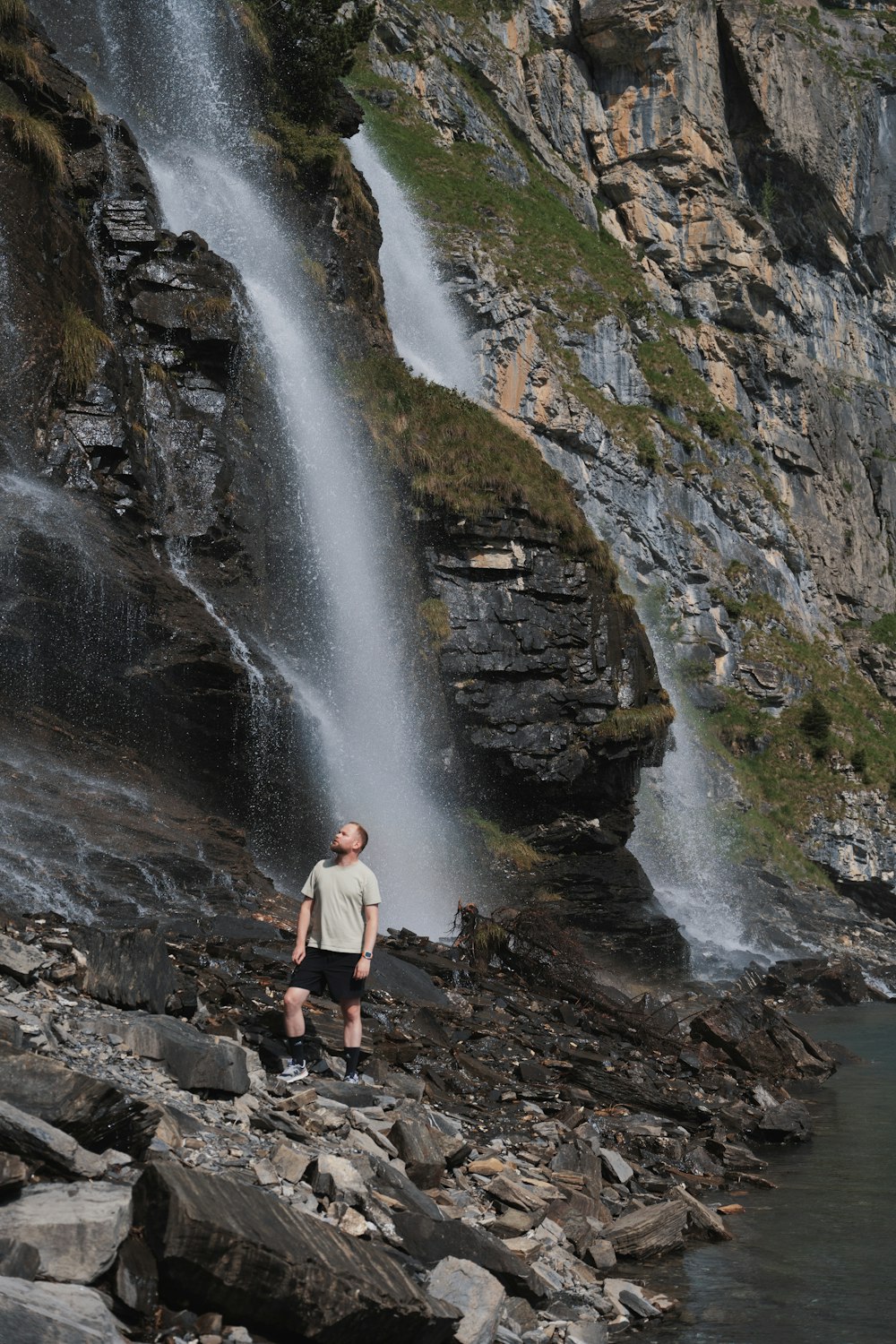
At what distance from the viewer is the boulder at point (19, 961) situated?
20.7 ft

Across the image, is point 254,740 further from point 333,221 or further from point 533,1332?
point 333,221

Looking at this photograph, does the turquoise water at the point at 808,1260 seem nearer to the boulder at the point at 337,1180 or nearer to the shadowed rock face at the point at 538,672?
the boulder at the point at 337,1180

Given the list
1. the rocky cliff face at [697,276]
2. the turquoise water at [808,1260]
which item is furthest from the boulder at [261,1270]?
the rocky cliff face at [697,276]

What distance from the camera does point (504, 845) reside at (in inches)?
786

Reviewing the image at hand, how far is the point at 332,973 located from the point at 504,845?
12.9m

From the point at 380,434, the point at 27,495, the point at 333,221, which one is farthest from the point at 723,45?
the point at 27,495

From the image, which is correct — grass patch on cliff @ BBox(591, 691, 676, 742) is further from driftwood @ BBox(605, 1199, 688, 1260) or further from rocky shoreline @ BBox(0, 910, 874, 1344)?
driftwood @ BBox(605, 1199, 688, 1260)

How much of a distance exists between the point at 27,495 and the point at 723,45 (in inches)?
1894

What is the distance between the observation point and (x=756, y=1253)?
6.83m

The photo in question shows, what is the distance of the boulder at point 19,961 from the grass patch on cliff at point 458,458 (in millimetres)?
15519

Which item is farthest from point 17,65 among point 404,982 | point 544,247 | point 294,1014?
point 544,247

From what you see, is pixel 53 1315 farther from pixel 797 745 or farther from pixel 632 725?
pixel 797 745

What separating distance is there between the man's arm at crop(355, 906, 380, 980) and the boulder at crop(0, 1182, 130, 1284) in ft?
11.0

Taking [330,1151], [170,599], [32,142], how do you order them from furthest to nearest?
[32,142] < [170,599] < [330,1151]
